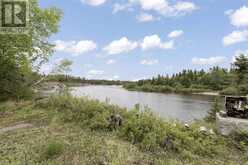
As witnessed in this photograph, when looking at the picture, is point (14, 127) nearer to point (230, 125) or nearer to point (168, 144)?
point (168, 144)

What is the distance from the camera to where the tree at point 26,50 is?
8.22 metres

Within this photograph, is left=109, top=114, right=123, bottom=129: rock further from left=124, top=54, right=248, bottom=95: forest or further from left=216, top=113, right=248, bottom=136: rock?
left=124, top=54, right=248, bottom=95: forest

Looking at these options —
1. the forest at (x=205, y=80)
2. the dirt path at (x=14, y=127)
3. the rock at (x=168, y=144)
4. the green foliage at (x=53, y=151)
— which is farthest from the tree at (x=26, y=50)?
the forest at (x=205, y=80)

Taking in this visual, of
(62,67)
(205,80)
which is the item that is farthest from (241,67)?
(62,67)

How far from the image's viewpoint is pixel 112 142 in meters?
3.48

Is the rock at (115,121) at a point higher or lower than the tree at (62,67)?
lower

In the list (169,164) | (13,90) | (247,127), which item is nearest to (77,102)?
(169,164)

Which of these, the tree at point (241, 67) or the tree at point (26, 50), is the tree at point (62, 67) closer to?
the tree at point (26, 50)

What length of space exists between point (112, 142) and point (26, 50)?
7.10m

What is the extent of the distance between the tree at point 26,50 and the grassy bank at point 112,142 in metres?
4.41

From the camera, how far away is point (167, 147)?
3.43 meters

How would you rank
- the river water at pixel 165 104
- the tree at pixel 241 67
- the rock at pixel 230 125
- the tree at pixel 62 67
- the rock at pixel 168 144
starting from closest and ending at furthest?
the rock at pixel 168 144 < the rock at pixel 230 125 < the river water at pixel 165 104 < the tree at pixel 62 67 < the tree at pixel 241 67

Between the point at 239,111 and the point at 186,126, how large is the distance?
47.3 inches

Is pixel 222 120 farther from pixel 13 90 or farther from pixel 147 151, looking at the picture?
pixel 13 90
